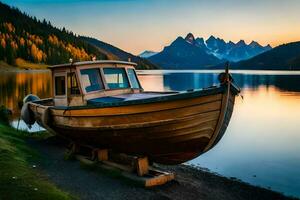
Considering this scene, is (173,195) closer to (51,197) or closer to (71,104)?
(51,197)

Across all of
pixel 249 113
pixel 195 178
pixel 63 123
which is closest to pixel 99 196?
pixel 63 123

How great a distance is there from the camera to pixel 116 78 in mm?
15672

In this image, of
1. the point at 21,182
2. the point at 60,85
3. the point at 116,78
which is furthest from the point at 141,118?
the point at 60,85

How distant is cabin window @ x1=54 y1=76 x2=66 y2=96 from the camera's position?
51.7 ft

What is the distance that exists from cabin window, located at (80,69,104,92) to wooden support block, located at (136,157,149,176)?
3.72m

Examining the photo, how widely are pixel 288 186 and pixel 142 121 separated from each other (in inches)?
428

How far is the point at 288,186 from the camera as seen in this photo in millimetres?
18734

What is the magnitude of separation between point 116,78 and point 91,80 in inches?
48.0

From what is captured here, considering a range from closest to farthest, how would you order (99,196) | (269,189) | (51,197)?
(51,197) → (99,196) → (269,189)

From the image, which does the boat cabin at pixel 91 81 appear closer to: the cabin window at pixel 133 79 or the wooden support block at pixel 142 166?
the cabin window at pixel 133 79

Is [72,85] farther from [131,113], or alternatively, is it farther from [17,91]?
[17,91]

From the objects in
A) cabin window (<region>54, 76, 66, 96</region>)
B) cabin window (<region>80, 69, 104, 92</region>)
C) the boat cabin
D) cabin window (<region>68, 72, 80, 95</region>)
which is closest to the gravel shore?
the boat cabin

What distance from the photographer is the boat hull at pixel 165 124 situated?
1143cm

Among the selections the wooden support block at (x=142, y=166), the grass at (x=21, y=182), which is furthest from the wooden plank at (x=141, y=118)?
the grass at (x=21, y=182)
